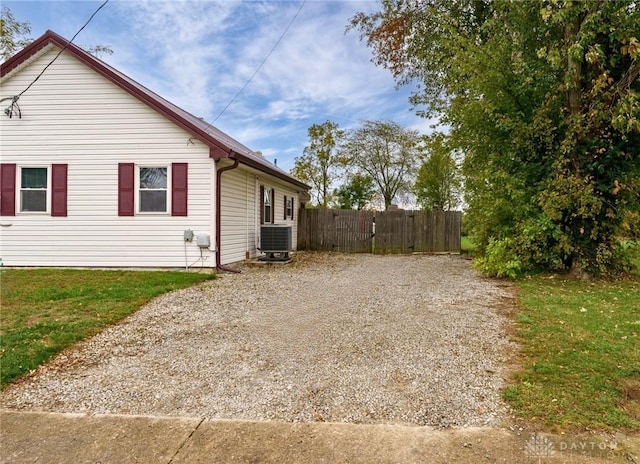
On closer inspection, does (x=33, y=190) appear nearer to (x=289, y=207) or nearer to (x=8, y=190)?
(x=8, y=190)

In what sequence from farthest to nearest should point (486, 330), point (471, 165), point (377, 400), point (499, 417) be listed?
point (471, 165), point (486, 330), point (377, 400), point (499, 417)

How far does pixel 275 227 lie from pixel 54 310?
20.8ft

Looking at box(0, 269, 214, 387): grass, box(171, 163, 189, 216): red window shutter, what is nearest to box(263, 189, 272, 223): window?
box(171, 163, 189, 216): red window shutter

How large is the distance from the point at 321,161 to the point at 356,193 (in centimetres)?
545

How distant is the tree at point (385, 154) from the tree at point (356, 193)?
0.85 metres

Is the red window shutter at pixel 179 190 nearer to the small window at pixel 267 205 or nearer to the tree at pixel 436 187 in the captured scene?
the small window at pixel 267 205

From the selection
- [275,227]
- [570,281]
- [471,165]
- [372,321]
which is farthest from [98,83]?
[570,281]

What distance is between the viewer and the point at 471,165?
10.0 meters

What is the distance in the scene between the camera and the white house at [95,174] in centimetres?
890

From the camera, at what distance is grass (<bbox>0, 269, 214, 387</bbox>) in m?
3.84

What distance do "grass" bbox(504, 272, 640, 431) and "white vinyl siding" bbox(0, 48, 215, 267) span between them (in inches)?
265

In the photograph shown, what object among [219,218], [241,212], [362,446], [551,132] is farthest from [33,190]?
[551,132]

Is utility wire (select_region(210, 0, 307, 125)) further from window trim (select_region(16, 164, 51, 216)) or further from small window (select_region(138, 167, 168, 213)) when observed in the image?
window trim (select_region(16, 164, 51, 216))

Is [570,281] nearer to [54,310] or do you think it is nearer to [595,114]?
[595,114]
